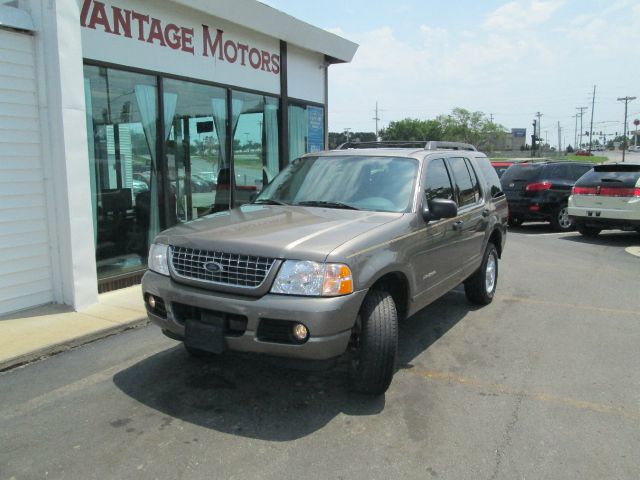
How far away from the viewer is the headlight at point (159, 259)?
12.7 ft

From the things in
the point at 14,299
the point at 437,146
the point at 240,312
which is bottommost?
the point at 14,299

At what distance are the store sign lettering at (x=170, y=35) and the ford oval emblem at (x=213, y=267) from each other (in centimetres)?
433

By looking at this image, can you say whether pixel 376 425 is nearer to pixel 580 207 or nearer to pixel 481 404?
pixel 481 404

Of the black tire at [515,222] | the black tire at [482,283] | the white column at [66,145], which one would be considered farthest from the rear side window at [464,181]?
the black tire at [515,222]

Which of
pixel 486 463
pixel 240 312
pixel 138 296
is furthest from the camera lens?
pixel 138 296

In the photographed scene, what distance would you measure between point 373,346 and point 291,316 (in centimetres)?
66

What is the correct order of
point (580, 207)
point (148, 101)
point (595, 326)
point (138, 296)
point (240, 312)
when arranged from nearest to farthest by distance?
point (240, 312) → point (595, 326) → point (138, 296) → point (148, 101) → point (580, 207)

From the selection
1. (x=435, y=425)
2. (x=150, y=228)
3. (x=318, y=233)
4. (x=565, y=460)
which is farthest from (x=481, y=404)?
(x=150, y=228)

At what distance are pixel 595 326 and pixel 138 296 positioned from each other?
206 inches

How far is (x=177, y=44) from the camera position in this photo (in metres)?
7.62

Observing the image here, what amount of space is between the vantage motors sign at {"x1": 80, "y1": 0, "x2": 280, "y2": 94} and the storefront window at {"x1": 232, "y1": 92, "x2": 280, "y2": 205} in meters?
0.29

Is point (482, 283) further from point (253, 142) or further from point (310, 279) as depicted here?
point (253, 142)

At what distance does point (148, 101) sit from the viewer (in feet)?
24.0

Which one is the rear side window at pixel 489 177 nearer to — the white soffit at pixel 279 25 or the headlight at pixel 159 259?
the headlight at pixel 159 259
